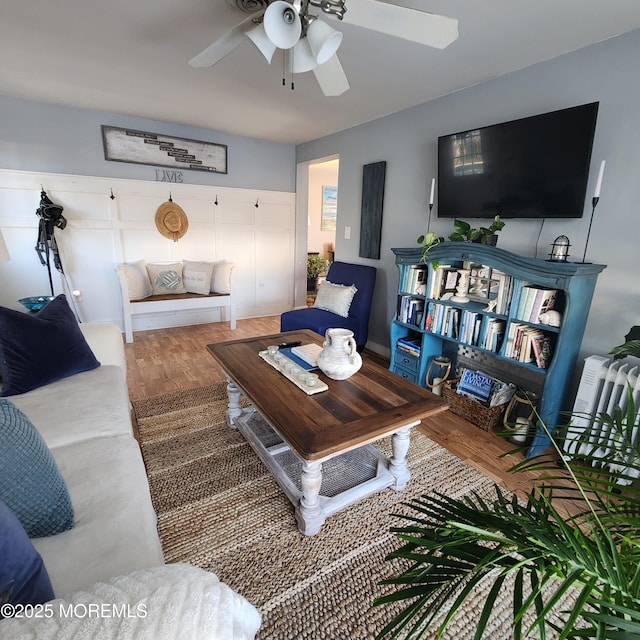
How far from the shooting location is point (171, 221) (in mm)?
4285

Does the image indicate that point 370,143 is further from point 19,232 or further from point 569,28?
point 19,232

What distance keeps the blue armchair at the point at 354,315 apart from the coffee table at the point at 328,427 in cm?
116

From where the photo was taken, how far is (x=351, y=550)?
4.83ft

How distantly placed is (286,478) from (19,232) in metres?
3.80

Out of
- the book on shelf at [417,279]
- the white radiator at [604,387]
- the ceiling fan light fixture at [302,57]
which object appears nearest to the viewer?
the ceiling fan light fixture at [302,57]

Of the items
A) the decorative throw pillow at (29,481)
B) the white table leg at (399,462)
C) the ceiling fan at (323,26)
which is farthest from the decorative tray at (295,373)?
the ceiling fan at (323,26)

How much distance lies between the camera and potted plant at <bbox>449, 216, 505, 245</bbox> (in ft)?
7.51

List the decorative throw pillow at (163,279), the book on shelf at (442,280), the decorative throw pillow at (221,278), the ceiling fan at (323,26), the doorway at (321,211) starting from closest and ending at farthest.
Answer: the ceiling fan at (323,26) → the book on shelf at (442,280) → the decorative throw pillow at (163,279) → the decorative throw pillow at (221,278) → the doorway at (321,211)

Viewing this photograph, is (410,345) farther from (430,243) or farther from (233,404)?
(233,404)

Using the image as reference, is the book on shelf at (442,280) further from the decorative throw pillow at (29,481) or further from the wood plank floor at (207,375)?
the decorative throw pillow at (29,481)

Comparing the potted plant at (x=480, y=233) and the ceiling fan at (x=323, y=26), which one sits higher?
the ceiling fan at (x=323, y=26)

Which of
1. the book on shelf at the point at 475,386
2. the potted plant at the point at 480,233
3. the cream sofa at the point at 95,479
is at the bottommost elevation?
the book on shelf at the point at 475,386

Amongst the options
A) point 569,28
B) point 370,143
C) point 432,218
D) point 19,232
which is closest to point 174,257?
point 19,232

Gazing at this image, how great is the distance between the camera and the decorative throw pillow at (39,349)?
67.9 inches
